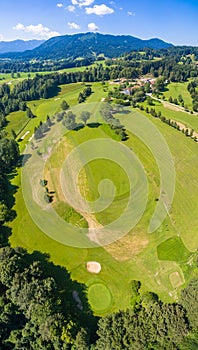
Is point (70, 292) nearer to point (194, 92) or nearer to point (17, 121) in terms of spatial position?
point (17, 121)

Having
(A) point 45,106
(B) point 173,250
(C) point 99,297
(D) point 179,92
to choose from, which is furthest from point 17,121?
(C) point 99,297

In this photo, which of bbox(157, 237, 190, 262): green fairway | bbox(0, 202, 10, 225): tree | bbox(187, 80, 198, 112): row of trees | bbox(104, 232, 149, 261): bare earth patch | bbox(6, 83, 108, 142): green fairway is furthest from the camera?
bbox(187, 80, 198, 112): row of trees

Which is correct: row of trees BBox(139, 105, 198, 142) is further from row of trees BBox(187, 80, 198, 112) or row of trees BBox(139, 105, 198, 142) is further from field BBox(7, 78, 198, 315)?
row of trees BBox(187, 80, 198, 112)

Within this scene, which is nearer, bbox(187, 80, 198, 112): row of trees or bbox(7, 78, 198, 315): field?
bbox(7, 78, 198, 315): field

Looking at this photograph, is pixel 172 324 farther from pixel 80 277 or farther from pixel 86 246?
pixel 86 246

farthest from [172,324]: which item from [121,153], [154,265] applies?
[121,153]

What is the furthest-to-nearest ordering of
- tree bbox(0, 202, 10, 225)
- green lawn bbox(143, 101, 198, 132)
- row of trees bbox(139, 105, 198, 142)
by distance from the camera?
green lawn bbox(143, 101, 198, 132) < row of trees bbox(139, 105, 198, 142) < tree bbox(0, 202, 10, 225)

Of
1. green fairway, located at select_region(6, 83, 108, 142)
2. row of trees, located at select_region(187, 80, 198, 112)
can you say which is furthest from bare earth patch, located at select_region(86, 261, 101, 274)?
row of trees, located at select_region(187, 80, 198, 112)
